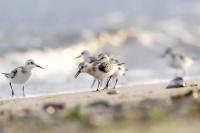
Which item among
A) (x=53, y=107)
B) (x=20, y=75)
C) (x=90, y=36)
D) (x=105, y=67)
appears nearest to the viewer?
(x=53, y=107)

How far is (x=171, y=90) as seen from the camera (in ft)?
34.8

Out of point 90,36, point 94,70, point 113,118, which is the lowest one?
point 113,118

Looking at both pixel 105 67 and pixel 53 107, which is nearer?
pixel 53 107

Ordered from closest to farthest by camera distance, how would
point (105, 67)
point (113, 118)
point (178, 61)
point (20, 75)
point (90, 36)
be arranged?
point (113, 118)
point (105, 67)
point (20, 75)
point (178, 61)
point (90, 36)

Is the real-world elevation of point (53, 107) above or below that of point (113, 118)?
above

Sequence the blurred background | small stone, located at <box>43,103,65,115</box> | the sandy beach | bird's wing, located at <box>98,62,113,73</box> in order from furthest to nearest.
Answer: the blurred background, bird's wing, located at <box>98,62,113,73</box>, small stone, located at <box>43,103,65,115</box>, the sandy beach

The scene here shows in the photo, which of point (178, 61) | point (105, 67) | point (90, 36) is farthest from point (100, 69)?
point (90, 36)

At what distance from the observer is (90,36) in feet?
65.5

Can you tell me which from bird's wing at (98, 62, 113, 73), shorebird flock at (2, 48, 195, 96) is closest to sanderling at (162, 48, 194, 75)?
shorebird flock at (2, 48, 195, 96)

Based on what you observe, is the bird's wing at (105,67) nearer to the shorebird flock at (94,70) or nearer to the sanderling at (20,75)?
the shorebird flock at (94,70)

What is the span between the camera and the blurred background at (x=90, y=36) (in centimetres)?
1478

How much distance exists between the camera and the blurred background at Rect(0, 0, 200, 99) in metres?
14.8

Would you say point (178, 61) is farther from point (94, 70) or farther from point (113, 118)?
point (113, 118)

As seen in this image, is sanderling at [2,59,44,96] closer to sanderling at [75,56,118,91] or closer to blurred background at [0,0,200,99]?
blurred background at [0,0,200,99]
